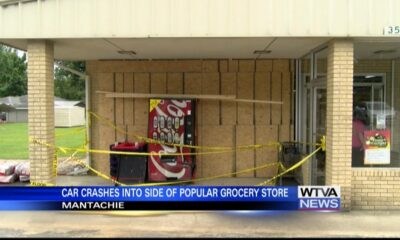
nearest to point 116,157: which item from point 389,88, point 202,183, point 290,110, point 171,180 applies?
point 171,180

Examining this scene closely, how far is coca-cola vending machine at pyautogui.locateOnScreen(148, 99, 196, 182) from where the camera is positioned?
9.70 m

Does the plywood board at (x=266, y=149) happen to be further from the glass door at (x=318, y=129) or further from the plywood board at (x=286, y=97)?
the glass door at (x=318, y=129)

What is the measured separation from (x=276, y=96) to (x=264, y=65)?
784 millimetres

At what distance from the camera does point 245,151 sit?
1062 cm

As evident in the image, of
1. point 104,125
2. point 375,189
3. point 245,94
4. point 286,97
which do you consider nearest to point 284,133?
point 286,97

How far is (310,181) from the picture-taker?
8938 mm

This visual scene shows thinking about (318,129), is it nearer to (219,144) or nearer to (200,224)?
(219,144)

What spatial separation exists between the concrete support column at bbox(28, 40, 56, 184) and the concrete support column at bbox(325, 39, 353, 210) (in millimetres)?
4778

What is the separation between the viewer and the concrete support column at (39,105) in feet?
24.6

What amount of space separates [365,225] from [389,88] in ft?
11.2

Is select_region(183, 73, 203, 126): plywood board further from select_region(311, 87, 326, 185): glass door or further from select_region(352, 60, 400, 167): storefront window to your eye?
select_region(352, 60, 400, 167): storefront window

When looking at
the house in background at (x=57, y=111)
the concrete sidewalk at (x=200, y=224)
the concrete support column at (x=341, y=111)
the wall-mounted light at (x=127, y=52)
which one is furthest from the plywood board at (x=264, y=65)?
the house in background at (x=57, y=111)
